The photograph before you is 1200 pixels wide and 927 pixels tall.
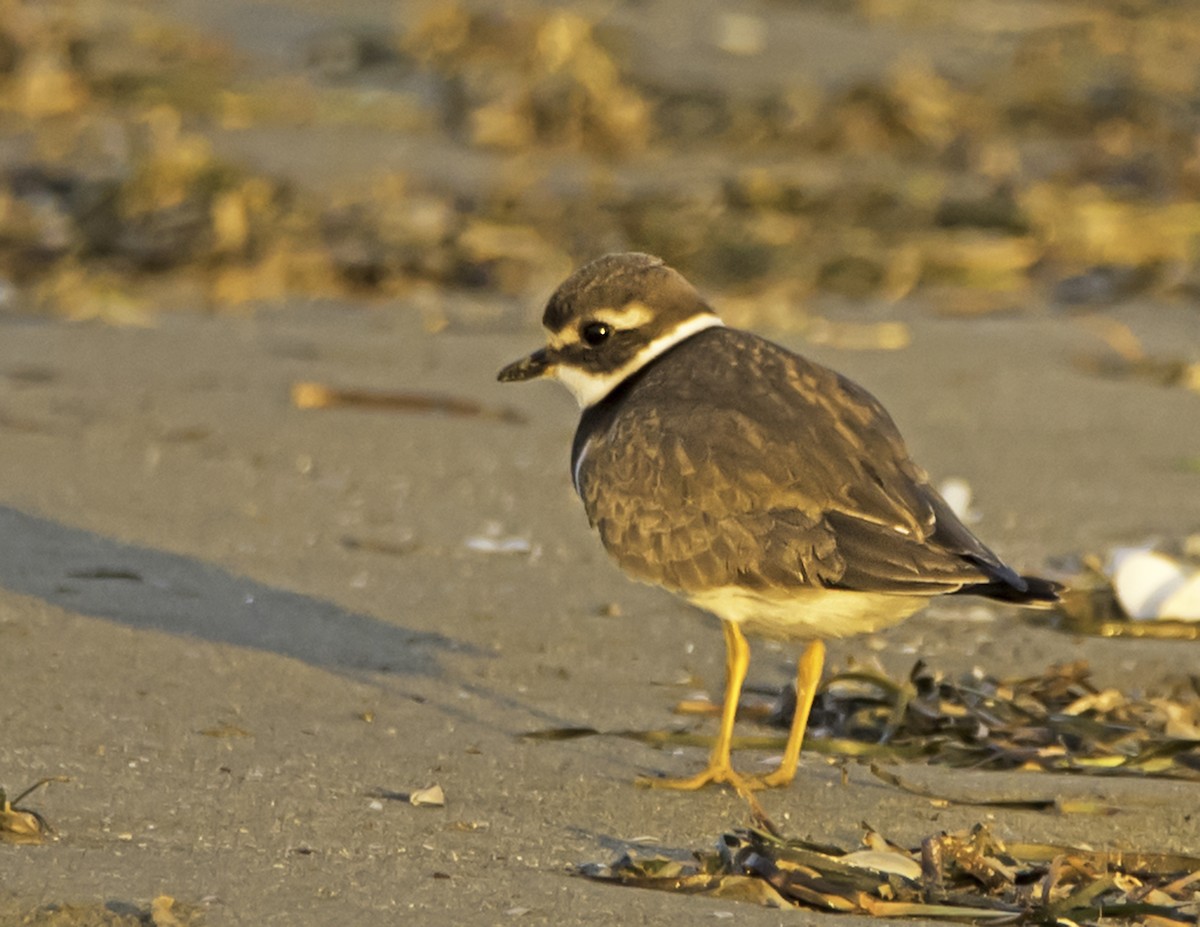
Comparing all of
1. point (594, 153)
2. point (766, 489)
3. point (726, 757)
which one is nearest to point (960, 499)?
point (766, 489)

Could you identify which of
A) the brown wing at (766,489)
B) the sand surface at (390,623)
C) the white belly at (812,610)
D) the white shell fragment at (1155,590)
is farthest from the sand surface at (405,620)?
the brown wing at (766,489)

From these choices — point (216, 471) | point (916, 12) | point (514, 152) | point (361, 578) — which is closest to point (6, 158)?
point (514, 152)

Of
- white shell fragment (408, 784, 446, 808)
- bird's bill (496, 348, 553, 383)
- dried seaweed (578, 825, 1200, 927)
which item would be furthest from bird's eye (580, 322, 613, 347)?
dried seaweed (578, 825, 1200, 927)

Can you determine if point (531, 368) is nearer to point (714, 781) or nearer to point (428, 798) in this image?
point (714, 781)

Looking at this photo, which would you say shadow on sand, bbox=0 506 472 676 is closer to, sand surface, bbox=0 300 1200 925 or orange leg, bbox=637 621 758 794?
sand surface, bbox=0 300 1200 925

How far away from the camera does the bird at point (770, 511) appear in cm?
382

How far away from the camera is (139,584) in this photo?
15.8 feet

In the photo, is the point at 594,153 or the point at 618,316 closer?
the point at 618,316

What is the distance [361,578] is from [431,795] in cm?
147

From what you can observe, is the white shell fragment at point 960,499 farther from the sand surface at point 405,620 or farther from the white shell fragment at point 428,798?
the white shell fragment at point 428,798

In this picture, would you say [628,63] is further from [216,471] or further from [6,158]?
[216,471]

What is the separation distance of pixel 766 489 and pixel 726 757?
1.68 ft

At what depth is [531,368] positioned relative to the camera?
4602mm

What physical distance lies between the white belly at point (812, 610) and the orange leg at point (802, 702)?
7cm
